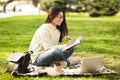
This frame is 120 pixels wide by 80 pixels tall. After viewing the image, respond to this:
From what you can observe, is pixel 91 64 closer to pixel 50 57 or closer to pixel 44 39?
pixel 50 57

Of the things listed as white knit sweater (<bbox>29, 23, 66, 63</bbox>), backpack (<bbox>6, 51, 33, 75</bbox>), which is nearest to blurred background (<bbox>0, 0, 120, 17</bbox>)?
white knit sweater (<bbox>29, 23, 66, 63</bbox>)

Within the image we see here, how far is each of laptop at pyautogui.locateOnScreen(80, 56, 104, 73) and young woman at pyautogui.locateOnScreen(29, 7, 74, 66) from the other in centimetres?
52

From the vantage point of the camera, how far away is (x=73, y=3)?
41438 mm

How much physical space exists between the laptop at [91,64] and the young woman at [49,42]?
519mm

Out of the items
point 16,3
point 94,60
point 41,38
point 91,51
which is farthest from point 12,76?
point 16,3

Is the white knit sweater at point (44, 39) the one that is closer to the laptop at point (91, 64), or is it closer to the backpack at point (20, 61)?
the backpack at point (20, 61)

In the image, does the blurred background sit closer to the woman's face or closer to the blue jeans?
the woman's face

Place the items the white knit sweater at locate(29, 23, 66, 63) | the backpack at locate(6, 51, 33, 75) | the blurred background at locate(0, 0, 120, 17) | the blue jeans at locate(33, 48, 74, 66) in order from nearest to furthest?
the backpack at locate(6, 51, 33, 75), the blue jeans at locate(33, 48, 74, 66), the white knit sweater at locate(29, 23, 66, 63), the blurred background at locate(0, 0, 120, 17)

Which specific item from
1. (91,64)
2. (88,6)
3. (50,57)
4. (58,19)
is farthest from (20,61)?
(88,6)

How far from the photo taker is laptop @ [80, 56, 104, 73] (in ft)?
24.6

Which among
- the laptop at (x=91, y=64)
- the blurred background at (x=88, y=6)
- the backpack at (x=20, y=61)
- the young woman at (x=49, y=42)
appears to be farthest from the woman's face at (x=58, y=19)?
the blurred background at (x=88, y=6)

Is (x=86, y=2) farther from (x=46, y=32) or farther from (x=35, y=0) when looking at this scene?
(x=46, y=32)

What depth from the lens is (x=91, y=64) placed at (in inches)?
300

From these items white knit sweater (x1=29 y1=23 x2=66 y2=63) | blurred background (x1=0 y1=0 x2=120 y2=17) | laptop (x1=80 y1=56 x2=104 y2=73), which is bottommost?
blurred background (x1=0 y1=0 x2=120 y2=17)
